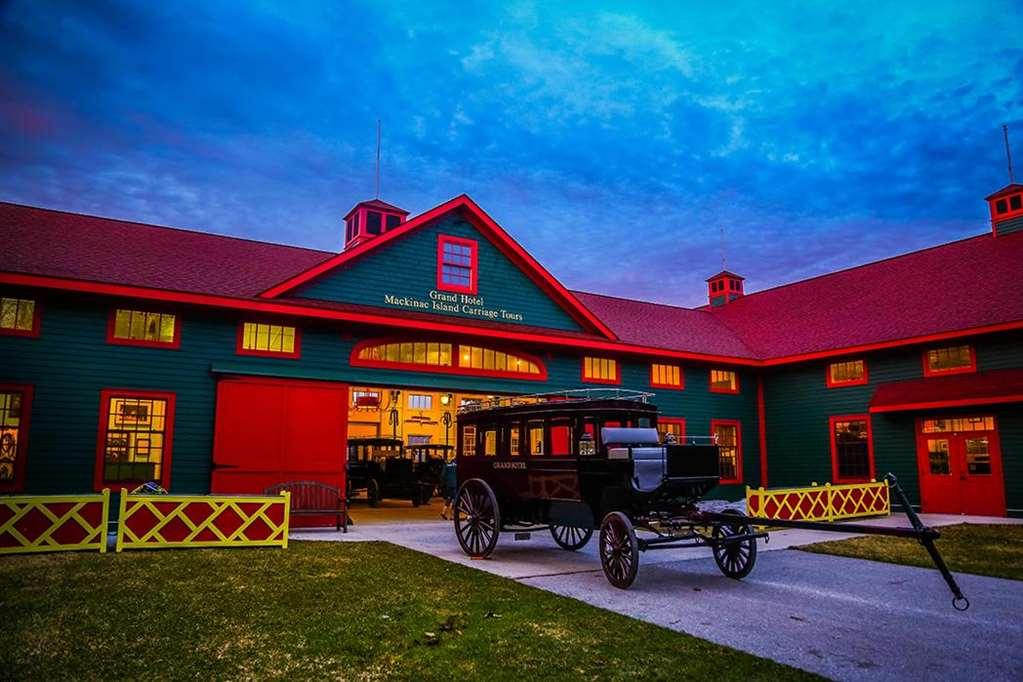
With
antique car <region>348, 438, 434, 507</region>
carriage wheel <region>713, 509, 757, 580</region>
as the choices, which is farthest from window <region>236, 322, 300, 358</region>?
carriage wheel <region>713, 509, 757, 580</region>

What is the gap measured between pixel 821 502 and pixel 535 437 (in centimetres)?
983

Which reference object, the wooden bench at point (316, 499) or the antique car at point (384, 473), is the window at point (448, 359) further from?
the antique car at point (384, 473)

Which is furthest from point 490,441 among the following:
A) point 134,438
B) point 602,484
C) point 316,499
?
point 134,438

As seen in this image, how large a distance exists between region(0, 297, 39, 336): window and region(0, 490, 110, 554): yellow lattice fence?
14.6 ft

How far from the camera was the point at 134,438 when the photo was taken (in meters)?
14.8

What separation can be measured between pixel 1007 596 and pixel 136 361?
52.0ft

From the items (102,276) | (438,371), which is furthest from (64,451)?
(438,371)

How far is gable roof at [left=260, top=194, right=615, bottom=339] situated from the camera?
57.7 feet

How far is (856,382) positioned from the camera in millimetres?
22406

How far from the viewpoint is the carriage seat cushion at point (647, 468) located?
9367 millimetres

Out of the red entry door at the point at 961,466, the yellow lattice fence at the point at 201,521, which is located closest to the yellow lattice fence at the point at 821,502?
the red entry door at the point at 961,466

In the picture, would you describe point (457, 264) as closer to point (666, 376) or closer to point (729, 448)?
point (666, 376)

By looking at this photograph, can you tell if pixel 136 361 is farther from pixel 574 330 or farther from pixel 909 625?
pixel 909 625

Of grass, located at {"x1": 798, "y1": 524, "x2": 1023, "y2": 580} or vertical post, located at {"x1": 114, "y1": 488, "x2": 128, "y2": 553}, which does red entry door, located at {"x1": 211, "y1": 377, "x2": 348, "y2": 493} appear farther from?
grass, located at {"x1": 798, "y1": 524, "x2": 1023, "y2": 580}
